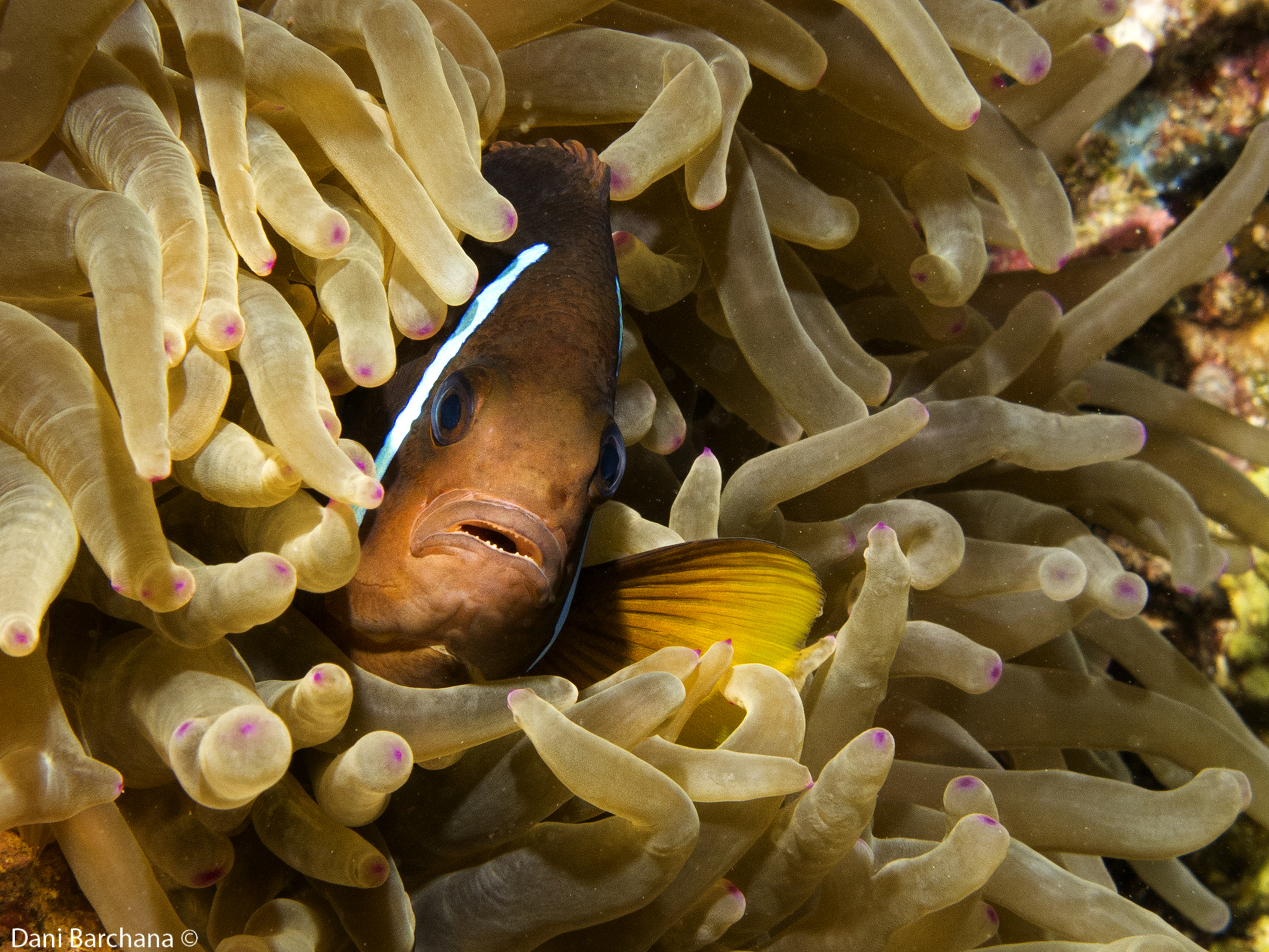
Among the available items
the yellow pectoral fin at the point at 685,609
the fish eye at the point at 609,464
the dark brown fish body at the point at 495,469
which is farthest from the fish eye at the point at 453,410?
the yellow pectoral fin at the point at 685,609

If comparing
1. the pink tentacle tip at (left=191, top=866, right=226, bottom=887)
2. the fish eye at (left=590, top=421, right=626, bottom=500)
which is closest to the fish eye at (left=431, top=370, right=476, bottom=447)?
the fish eye at (left=590, top=421, right=626, bottom=500)

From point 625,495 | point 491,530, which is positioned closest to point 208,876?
point 491,530

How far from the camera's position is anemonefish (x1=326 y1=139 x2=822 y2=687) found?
3.16 ft

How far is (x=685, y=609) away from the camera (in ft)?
3.98

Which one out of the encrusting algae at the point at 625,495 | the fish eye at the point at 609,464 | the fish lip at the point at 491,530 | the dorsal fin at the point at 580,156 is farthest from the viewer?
the dorsal fin at the point at 580,156

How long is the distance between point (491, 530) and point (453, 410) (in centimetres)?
14

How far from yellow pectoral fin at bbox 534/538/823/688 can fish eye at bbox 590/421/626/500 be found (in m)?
0.11

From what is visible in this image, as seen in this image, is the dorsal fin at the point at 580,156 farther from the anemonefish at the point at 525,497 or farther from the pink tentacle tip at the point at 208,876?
the pink tentacle tip at the point at 208,876

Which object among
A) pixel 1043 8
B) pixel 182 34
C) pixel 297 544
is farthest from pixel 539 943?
pixel 1043 8

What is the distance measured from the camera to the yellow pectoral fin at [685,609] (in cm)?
115

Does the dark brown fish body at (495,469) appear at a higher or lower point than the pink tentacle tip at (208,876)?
higher

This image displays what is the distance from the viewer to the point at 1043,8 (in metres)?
1.51

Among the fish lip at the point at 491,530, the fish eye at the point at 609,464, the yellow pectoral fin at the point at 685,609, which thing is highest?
the fish eye at the point at 609,464

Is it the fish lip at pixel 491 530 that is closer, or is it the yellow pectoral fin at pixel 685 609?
the fish lip at pixel 491 530
